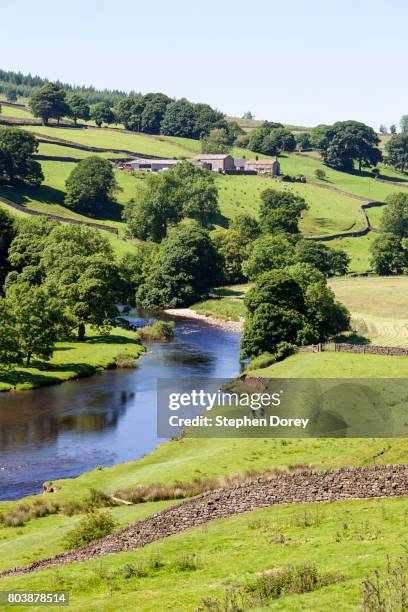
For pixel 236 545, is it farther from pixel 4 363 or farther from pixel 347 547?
pixel 4 363

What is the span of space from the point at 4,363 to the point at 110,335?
90.2 ft

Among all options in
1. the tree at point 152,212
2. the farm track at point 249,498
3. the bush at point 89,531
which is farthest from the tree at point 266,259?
the farm track at point 249,498

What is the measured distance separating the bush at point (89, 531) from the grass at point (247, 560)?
14.6ft

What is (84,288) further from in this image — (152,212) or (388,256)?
(388,256)

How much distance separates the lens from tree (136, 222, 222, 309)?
14625 cm

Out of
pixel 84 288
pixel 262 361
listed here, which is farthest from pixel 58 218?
pixel 262 361

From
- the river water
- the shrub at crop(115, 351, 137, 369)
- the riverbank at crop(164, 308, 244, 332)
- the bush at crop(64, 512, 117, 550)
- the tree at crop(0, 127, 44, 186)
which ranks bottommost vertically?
the river water

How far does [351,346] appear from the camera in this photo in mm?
92812

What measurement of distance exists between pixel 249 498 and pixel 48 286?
77329 millimetres

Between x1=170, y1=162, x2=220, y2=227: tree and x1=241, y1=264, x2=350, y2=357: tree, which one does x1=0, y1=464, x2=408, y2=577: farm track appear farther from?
→ x1=170, y1=162, x2=220, y2=227: tree

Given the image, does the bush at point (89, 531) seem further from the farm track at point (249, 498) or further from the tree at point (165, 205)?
the tree at point (165, 205)

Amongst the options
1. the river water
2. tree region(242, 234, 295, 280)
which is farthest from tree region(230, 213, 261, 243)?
the river water

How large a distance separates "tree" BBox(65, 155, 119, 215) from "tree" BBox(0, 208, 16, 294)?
4438 cm

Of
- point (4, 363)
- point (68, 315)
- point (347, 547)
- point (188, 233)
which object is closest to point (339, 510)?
point (347, 547)
